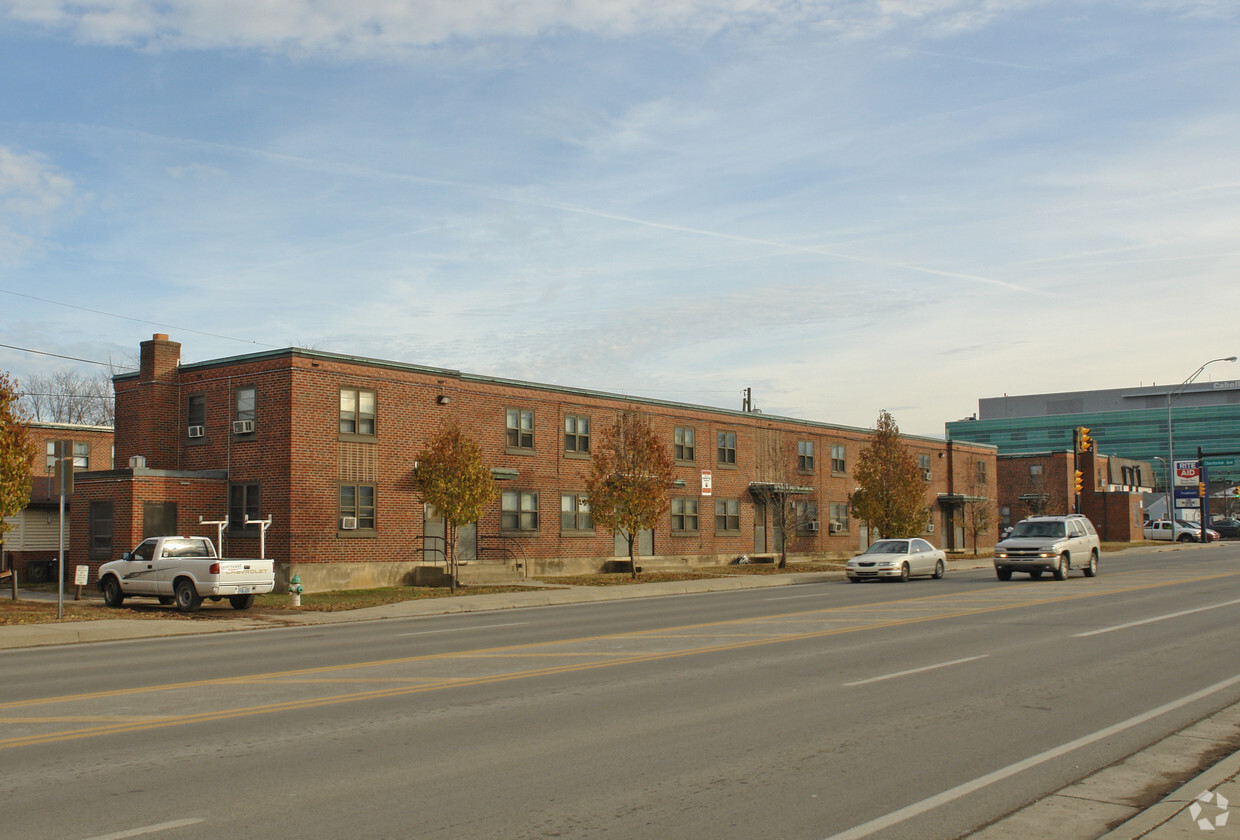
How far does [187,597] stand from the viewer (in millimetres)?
25672

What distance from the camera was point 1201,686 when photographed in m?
12.3

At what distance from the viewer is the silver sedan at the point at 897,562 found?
36.0m

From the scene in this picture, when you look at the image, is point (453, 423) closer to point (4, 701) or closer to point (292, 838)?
point (4, 701)

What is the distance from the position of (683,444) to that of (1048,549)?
17.8m

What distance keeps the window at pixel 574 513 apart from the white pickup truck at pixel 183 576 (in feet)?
50.5

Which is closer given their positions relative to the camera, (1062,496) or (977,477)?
(977,477)

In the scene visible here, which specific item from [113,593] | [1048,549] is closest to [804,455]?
[1048,549]

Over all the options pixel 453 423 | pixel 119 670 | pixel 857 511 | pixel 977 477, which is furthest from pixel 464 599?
pixel 977 477

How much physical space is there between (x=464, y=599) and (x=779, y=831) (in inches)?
880

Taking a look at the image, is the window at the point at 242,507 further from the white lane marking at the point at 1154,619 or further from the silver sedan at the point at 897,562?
the white lane marking at the point at 1154,619

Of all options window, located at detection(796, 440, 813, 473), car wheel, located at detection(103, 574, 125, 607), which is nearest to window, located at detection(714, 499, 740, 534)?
window, located at detection(796, 440, 813, 473)

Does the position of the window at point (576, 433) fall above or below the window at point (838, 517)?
above

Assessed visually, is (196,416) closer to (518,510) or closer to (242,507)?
(242,507)

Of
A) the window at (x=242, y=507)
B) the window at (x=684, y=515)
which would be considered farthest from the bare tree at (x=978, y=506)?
the window at (x=242, y=507)
